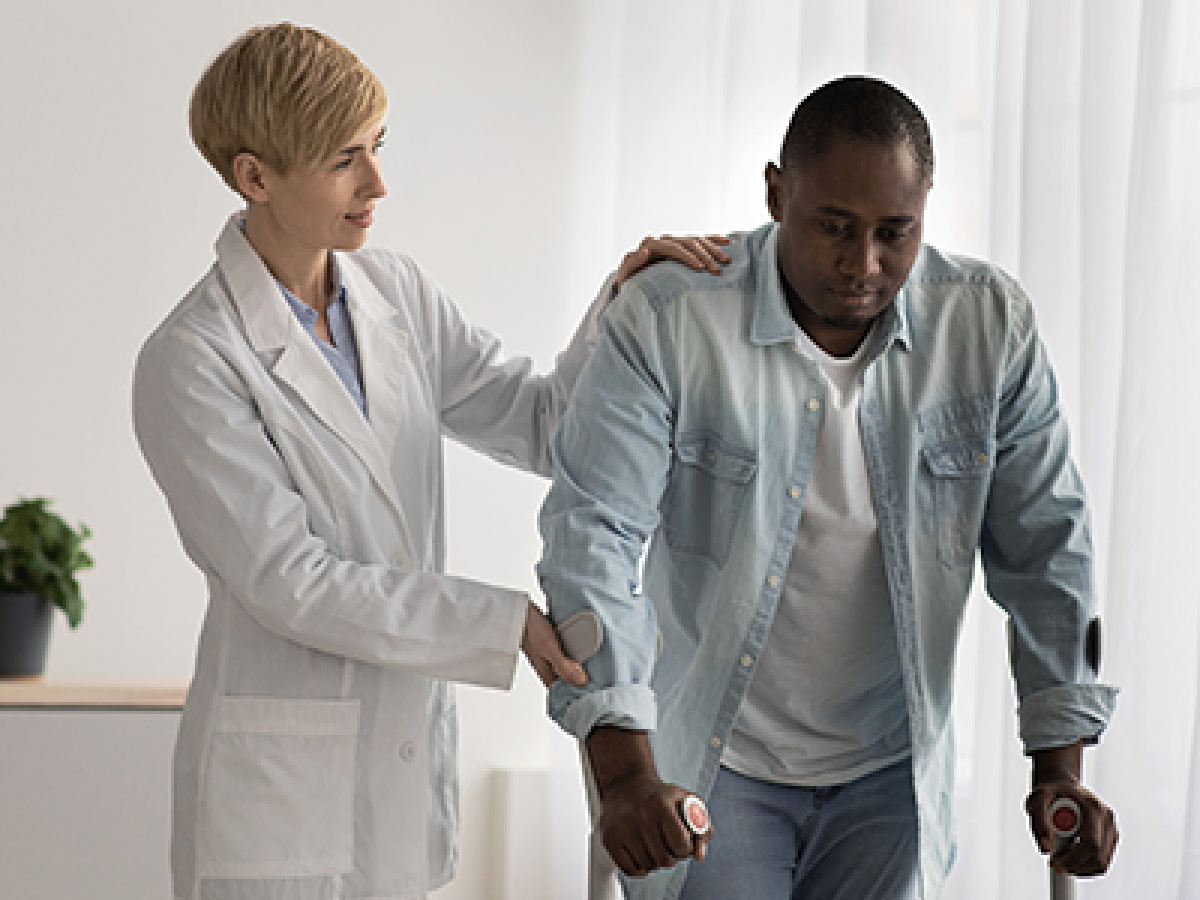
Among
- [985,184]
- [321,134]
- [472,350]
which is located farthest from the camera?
[985,184]

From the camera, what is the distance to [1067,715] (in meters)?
1.31

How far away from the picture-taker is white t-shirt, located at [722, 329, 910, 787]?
1318 millimetres

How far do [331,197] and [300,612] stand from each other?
17.7 inches

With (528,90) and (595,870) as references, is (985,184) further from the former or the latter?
(595,870)

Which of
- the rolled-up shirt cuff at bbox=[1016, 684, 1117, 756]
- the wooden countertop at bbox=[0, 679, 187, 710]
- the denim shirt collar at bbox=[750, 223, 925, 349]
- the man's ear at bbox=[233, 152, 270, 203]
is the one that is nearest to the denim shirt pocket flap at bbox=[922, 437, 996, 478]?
the denim shirt collar at bbox=[750, 223, 925, 349]

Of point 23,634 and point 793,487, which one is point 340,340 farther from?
point 23,634

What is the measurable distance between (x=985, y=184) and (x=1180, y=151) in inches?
13.6

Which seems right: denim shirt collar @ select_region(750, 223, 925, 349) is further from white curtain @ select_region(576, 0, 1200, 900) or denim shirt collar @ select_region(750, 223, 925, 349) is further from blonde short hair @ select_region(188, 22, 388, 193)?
white curtain @ select_region(576, 0, 1200, 900)

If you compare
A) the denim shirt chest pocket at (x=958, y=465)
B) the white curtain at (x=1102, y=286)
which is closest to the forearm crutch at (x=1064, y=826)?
the denim shirt chest pocket at (x=958, y=465)

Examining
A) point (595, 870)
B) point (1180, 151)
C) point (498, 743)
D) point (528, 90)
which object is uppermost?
point (528, 90)

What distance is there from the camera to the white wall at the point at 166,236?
255 centimetres

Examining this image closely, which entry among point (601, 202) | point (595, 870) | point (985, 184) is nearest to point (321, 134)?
point (595, 870)

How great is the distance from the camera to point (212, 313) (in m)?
1.50

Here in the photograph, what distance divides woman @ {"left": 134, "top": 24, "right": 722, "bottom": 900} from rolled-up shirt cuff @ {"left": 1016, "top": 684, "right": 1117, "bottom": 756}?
482 mm
